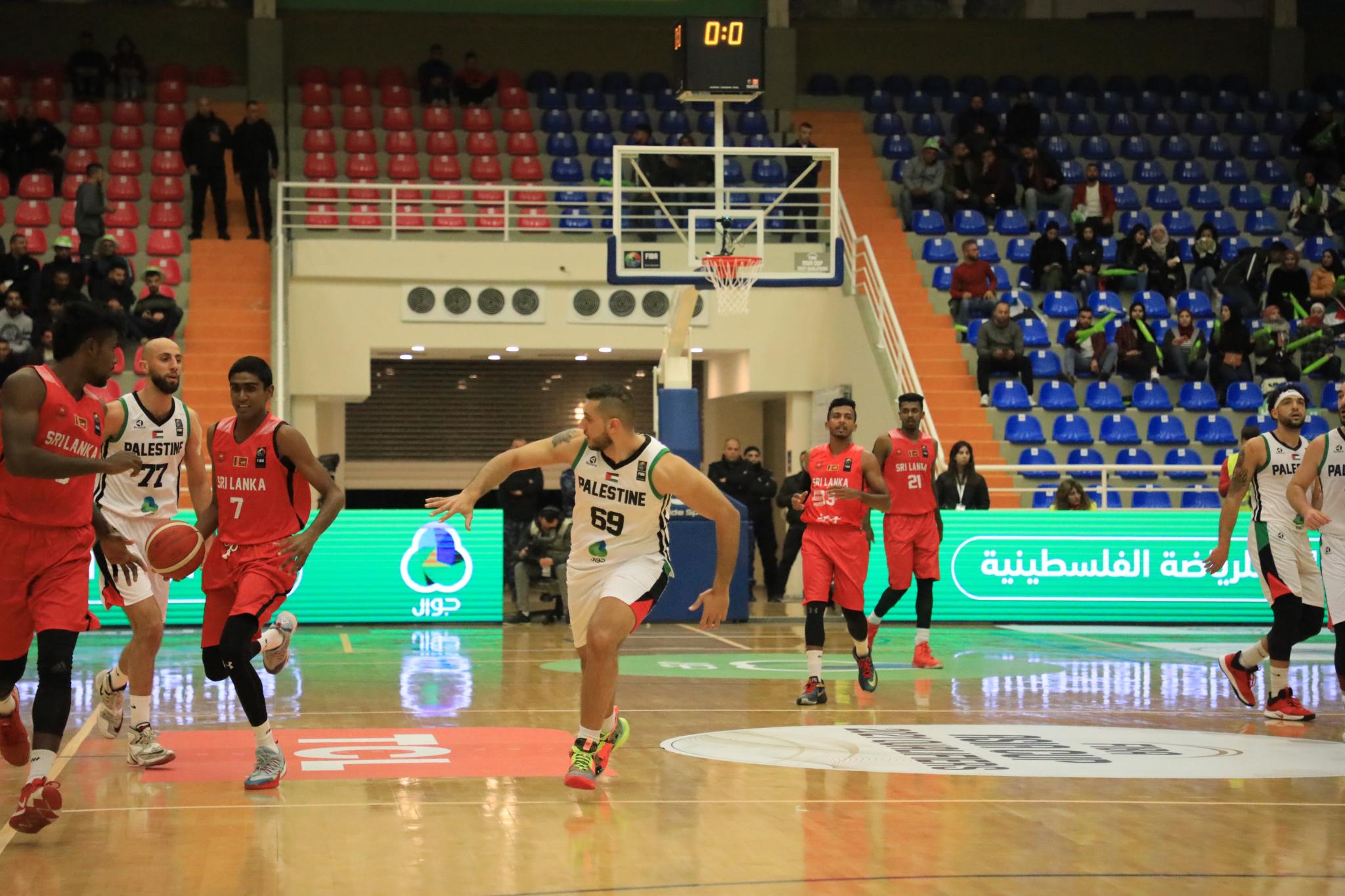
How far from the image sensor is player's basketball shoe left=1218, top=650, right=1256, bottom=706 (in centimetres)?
1048

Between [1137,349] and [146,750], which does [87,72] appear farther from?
[146,750]

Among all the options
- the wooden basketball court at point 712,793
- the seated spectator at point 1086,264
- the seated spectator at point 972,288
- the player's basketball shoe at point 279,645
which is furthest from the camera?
the seated spectator at point 1086,264

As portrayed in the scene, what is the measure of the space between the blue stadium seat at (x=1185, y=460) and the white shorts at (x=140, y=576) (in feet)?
50.3

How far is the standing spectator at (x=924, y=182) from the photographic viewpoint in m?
24.8

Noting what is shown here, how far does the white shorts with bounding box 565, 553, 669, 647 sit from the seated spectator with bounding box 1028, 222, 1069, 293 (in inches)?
656

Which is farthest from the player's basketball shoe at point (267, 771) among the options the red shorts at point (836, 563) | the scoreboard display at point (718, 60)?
the scoreboard display at point (718, 60)

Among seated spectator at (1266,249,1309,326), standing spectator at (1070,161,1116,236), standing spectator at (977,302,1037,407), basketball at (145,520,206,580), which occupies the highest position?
standing spectator at (1070,161,1116,236)

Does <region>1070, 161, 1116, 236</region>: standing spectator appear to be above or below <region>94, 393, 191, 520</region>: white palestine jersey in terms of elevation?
above

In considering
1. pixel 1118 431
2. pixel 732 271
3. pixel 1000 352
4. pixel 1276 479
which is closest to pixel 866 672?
pixel 1276 479

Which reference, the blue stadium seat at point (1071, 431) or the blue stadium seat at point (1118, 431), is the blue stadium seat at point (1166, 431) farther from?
the blue stadium seat at point (1071, 431)

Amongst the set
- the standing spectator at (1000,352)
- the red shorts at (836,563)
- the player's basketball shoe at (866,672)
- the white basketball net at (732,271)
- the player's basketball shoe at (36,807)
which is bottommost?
the player's basketball shoe at (866,672)

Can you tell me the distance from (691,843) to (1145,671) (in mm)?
7454

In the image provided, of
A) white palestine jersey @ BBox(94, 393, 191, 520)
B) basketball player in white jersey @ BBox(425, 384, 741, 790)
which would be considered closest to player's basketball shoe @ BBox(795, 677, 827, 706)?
basketball player in white jersey @ BBox(425, 384, 741, 790)

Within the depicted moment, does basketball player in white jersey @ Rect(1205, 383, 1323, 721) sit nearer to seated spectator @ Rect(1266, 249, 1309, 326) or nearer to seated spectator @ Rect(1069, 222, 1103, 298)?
seated spectator @ Rect(1069, 222, 1103, 298)
